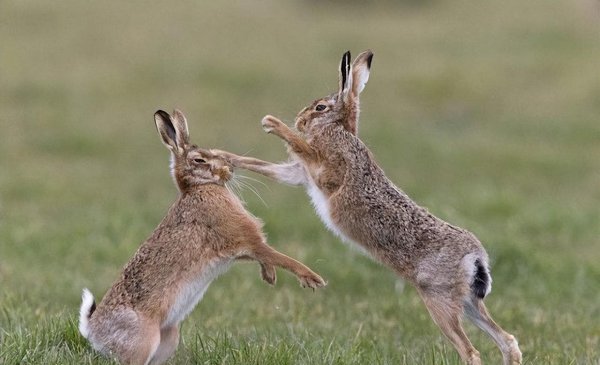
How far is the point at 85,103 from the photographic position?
1762cm

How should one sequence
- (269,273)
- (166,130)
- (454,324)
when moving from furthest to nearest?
(166,130) → (269,273) → (454,324)

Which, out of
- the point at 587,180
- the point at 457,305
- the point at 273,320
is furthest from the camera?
the point at 587,180

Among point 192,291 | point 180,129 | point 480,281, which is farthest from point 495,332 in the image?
point 180,129

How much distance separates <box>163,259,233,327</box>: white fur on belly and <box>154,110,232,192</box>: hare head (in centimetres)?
54

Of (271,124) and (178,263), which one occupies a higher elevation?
(271,124)

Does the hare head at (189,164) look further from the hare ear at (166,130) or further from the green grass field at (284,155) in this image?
the green grass field at (284,155)

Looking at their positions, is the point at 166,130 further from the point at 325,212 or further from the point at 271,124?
the point at 325,212

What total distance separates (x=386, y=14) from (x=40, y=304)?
64.4ft

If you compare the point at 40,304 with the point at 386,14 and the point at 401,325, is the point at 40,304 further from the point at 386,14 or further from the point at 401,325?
the point at 386,14

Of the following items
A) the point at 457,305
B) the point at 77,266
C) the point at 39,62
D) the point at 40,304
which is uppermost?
the point at 457,305

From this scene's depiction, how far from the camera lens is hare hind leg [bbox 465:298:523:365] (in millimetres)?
5457

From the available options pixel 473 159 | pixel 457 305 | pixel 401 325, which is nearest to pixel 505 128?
pixel 473 159

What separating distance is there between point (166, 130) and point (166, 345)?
1.18 m

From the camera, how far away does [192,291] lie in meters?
5.43
